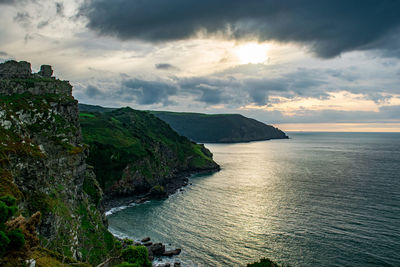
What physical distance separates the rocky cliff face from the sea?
2083cm

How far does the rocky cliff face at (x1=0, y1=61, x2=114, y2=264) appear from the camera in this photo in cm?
3880

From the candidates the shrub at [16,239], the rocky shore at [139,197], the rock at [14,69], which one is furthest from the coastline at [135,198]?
the shrub at [16,239]

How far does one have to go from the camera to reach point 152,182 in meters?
131

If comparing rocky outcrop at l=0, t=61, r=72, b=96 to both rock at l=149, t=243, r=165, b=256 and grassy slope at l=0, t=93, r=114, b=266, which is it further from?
rock at l=149, t=243, r=165, b=256

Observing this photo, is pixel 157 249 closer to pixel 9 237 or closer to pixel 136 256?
pixel 136 256

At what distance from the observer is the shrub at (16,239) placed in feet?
57.0

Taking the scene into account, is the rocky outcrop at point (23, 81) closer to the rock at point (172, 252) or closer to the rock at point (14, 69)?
the rock at point (14, 69)

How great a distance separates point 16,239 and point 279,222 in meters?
75.1

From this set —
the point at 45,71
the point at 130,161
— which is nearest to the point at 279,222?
the point at 130,161

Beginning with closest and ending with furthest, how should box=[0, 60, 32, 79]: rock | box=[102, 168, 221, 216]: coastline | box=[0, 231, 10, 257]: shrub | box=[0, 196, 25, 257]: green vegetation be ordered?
box=[0, 231, 10, 257]: shrub → box=[0, 196, 25, 257]: green vegetation → box=[0, 60, 32, 79]: rock → box=[102, 168, 221, 216]: coastline

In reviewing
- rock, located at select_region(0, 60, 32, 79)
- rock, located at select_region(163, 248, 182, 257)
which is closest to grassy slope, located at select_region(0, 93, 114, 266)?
rock, located at select_region(0, 60, 32, 79)

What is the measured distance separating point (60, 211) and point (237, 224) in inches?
2082

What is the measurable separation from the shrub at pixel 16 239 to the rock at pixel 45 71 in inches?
2271

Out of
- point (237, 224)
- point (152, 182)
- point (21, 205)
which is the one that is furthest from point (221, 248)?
point (152, 182)
